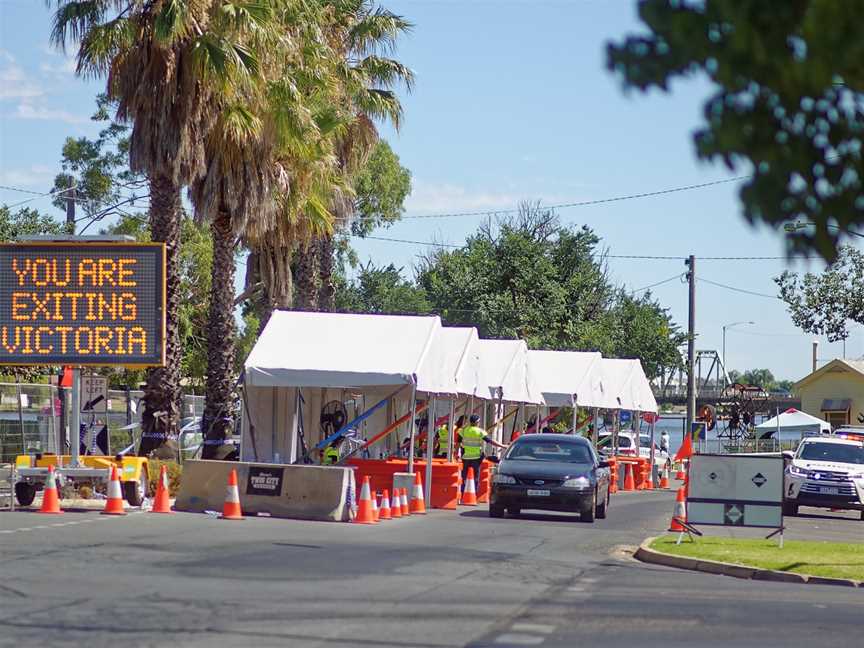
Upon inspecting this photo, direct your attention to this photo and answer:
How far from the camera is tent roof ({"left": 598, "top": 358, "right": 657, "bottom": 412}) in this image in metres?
42.0

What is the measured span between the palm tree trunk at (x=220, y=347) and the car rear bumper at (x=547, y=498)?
305 inches

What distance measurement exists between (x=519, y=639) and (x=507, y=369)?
2389 cm

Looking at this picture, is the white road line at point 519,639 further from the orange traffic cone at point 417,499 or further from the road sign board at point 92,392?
the road sign board at point 92,392

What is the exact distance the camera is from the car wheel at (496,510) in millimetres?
24078

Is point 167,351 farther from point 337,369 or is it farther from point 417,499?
point 417,499

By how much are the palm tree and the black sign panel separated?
5.60 m

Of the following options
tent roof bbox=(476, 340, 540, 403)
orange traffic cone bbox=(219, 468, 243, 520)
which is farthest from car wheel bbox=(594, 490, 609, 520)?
orange traffic cone bbox=(219, 468, 243, 520)

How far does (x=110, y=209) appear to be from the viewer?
175ft

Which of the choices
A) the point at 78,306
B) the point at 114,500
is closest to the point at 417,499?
the point at 114,500

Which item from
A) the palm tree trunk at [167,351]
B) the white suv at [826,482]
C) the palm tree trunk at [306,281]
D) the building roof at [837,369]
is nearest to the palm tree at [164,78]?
the palm tree trunk at [167,351]

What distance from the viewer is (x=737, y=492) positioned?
19047mm

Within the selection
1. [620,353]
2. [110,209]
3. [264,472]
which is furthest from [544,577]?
[620,353]

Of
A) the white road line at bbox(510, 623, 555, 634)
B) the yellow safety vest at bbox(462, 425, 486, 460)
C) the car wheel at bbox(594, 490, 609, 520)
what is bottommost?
the car wheel at bbox(594, 490, 609, 520)

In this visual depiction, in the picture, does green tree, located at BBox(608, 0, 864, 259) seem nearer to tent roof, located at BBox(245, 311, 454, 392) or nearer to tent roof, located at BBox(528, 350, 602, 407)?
tent roof, located at BBox(245, 311, 454, 392)
